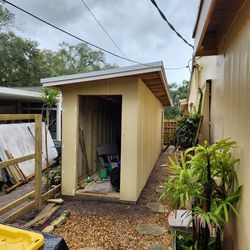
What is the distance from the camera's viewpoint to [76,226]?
422cm

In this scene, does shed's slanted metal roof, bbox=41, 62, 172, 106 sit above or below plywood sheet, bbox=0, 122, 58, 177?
above

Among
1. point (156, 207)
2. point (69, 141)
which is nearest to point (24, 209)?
point (69, 141)

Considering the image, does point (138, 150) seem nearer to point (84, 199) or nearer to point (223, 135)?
point (84, 199)

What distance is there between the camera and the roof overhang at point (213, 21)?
7.62ft

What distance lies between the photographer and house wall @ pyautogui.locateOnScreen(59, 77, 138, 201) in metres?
5.35

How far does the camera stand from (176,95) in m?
24.0

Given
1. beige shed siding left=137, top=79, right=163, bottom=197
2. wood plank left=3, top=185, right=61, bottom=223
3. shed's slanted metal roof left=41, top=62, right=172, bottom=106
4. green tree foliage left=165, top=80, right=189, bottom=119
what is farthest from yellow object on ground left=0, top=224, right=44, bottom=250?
green tree foliage left=165, top=80, right=189, bottom=119

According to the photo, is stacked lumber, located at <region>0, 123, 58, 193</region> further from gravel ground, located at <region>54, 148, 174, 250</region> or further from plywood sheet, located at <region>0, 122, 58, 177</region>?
gravel ground, located at <region>54, 148, 174, 250</region>

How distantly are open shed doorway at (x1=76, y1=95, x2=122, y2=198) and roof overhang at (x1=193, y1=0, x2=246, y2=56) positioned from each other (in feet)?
11.8

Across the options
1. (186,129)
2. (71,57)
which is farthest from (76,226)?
(71,57)

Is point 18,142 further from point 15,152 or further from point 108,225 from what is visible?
point 108,225

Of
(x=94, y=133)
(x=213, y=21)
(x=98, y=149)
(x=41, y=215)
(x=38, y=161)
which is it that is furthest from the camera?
(x=98, y=149)

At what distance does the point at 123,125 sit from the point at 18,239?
3.95m

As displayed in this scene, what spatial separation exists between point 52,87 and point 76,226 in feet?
10.2
